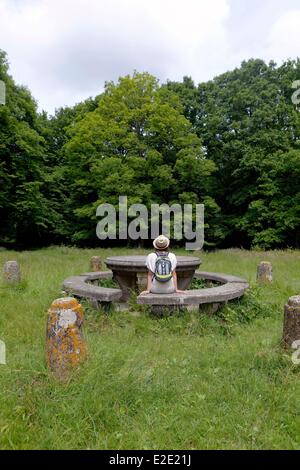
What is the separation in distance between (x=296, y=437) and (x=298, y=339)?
4.87 feet

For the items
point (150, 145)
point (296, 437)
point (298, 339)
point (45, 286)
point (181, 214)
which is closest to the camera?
point (296, 437)

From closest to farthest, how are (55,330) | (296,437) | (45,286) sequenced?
1. (296,437)
2. (55,330)
3. (45,286)

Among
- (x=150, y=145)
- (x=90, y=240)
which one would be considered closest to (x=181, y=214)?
(x=150, y=145)

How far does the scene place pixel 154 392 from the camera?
3.24 m

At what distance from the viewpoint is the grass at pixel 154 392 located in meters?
2.69

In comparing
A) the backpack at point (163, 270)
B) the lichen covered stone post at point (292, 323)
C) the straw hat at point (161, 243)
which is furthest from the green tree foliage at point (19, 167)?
the lichen covered stone post at point (292, 323)

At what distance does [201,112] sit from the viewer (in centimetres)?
2586

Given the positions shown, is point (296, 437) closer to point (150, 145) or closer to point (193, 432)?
point (193, 432)

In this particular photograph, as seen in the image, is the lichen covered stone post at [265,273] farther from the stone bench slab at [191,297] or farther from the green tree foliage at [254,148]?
the green tree foliage at [254,148]

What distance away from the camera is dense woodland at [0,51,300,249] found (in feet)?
67.6

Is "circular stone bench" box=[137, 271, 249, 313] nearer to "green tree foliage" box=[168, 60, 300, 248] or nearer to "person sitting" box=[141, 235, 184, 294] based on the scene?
"person sitting" box=[141, 235, 184, 294]

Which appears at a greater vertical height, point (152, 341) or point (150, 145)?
point (150, 145)

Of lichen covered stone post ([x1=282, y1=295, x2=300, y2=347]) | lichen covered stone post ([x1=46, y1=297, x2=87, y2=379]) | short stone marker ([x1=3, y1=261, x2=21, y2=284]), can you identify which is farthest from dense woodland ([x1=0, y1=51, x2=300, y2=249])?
lichen covered stone post ([x1=46, y1=297, x2=87, y2=379])

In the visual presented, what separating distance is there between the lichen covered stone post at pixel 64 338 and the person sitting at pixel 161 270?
7.48ft
